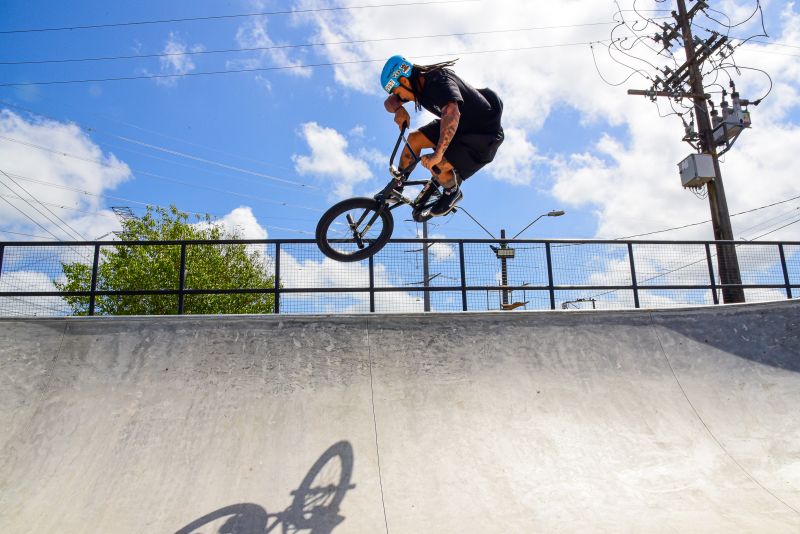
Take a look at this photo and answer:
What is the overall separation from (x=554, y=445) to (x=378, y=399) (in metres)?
2.26

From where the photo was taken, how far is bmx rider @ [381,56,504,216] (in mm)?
4762

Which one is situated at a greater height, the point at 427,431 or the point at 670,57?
the point at 670,57

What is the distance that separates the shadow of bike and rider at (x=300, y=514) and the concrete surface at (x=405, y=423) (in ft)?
0.06

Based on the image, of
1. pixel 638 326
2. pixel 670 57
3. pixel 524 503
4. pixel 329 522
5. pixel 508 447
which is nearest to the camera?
pixel 329 522

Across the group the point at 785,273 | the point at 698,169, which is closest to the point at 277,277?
the point at 785,273

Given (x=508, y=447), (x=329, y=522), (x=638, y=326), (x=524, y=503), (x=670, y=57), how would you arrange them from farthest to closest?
(x=670, y=57) → (x=638, y=326) → (x=508, y=447) → (x=524, y=503) → (x=329, y=522)

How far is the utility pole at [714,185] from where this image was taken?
11.5 meters

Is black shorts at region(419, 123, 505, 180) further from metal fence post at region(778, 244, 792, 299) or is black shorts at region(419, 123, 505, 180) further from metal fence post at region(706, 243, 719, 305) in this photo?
metal fence post at region(778, 244, 792, 299)

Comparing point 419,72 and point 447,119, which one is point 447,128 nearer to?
point 447,119

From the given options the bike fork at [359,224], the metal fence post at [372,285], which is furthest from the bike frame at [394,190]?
the metal fence post at [372,285]

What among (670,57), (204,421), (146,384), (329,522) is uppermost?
(670,57)

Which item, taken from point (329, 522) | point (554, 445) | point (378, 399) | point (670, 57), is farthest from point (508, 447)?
point (670, 57)

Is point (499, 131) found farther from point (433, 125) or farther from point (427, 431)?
point (427, 431)

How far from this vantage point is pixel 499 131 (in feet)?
17.2
